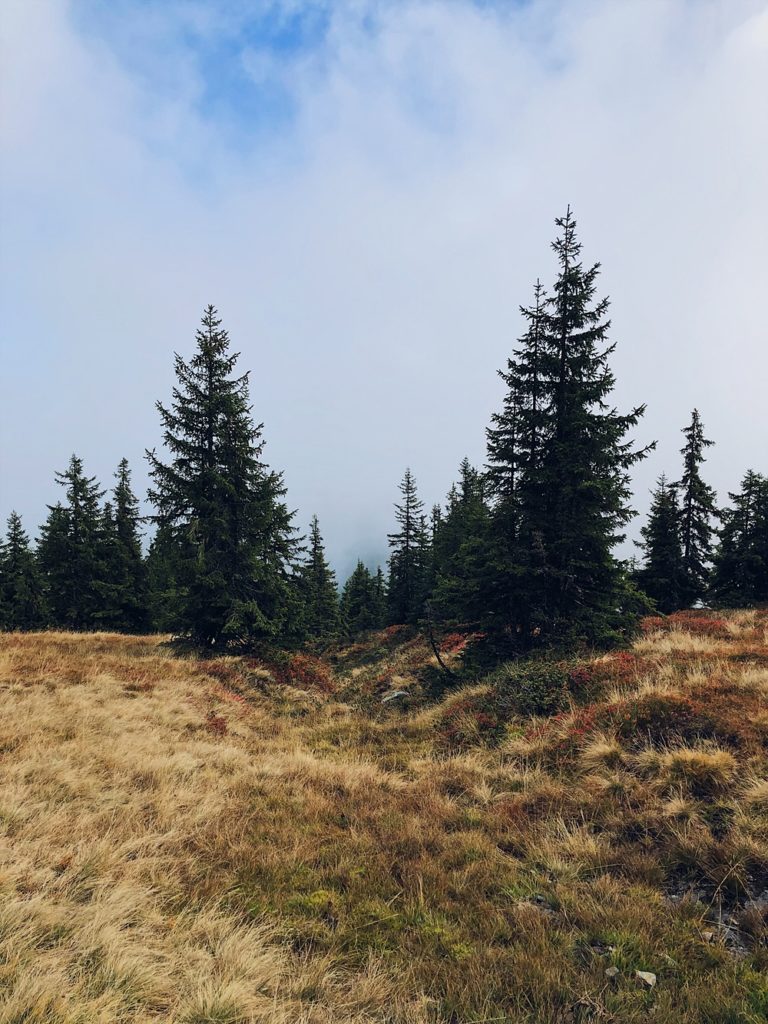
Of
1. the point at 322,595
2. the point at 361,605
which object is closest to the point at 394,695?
the point at 322,595

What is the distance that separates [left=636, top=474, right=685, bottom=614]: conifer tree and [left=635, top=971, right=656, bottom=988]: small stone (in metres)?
29.9

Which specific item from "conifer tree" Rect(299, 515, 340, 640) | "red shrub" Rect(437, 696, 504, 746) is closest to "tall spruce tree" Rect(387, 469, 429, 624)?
"conifer tree" Rect(299, 515, 340, 640)

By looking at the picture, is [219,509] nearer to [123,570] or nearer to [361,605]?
[123,570]

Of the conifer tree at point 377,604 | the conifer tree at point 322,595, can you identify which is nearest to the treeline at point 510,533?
the conifer tree at point 322,595

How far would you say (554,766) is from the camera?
8031mm

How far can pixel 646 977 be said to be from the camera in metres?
3.64

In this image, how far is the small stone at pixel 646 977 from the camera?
11.8 ft

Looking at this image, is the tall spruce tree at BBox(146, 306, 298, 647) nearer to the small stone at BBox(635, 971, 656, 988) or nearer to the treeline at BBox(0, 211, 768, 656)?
the treeline at BBox(0, 211, 768, 656)

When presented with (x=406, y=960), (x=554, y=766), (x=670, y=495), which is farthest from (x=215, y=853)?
(x=670, y=495)

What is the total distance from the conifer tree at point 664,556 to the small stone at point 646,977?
98.2 feet

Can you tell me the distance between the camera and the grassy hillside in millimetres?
3486

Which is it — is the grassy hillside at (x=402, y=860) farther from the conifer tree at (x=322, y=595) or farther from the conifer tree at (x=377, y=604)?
the conifer tree at (x=377, y=604)

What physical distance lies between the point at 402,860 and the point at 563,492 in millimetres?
10792

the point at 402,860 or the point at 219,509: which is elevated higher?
the point at 219,509
